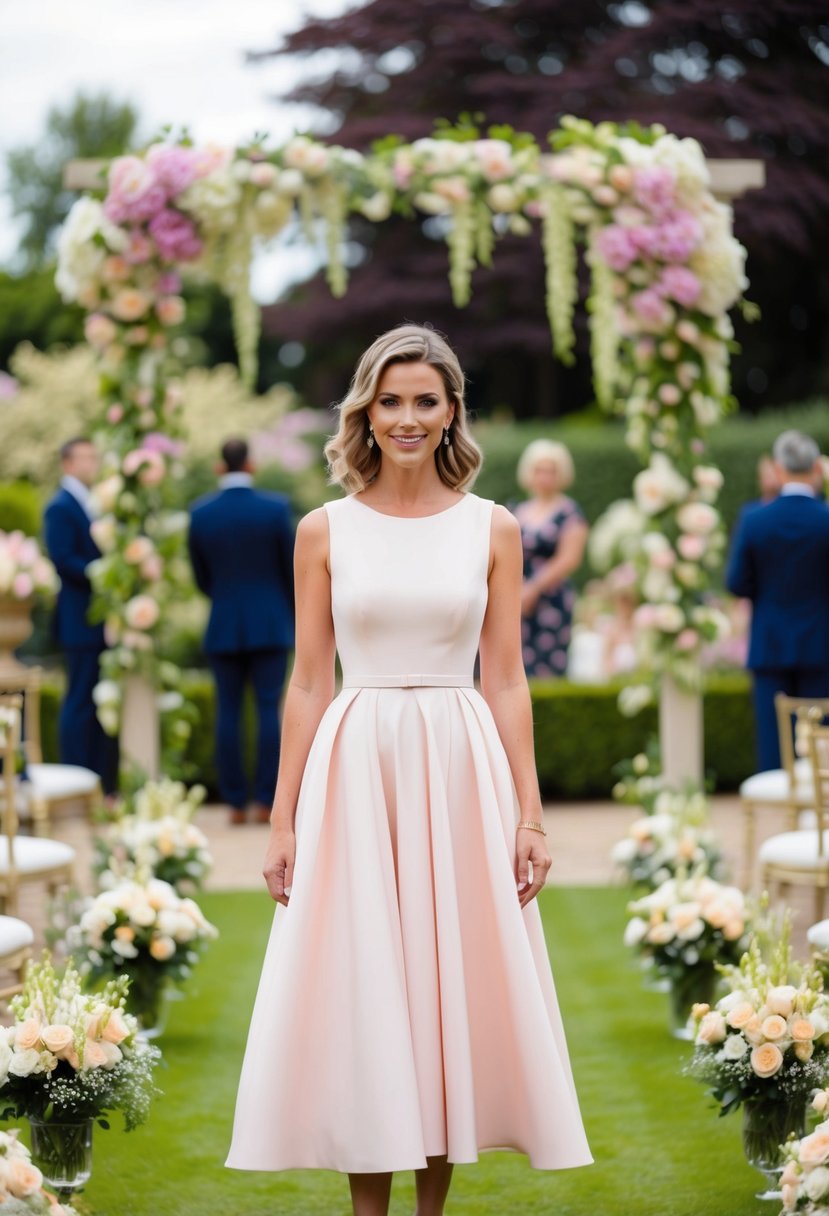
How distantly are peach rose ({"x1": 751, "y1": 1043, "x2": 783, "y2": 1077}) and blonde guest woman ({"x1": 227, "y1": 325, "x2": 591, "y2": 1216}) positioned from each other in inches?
19.8

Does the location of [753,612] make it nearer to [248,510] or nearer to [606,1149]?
[248,510]

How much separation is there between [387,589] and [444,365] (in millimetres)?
461

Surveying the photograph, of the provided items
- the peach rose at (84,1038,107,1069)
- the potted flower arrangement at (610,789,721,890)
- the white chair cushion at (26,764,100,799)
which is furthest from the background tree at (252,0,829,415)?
the peach rose at (84,1038,107,1069)

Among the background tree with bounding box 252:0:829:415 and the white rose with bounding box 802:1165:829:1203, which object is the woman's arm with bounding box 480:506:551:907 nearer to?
the white rose with bounding box 802:1165:829:1203

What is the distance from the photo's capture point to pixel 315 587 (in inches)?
129

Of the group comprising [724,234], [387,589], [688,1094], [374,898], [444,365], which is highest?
[724,234]

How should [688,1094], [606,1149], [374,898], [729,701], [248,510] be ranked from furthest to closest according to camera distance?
[729,701] < [248,510] < [688,1094] < [606,1149] < [374,898]

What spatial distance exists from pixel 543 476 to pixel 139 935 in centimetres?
505

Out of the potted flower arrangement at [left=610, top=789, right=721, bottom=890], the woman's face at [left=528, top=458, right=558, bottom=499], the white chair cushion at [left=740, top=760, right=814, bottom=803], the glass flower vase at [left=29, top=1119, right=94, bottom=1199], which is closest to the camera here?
the glass flower vase at [left=29, top=1119, right=94, bottom=1199]

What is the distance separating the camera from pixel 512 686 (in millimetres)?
3344

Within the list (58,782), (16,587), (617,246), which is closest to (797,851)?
(617,246)

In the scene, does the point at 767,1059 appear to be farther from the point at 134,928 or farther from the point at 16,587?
the point at 16,587

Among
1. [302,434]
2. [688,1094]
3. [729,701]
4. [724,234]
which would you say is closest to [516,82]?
[302,434]

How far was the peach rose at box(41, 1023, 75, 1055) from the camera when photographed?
342 cm
